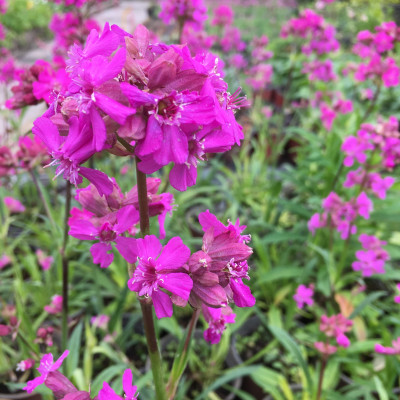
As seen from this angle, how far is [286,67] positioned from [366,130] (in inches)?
160

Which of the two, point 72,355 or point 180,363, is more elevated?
point 180,363

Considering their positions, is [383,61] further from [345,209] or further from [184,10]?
[184,10]

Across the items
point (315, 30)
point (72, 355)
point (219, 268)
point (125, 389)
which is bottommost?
point (72, 355)

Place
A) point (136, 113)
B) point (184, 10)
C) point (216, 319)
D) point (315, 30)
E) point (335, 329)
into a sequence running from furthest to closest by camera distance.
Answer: point (315, 30) → point (184, 10) → point (335, 329) → point (216, 319) → point (136, 113)

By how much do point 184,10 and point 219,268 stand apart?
6.15ft

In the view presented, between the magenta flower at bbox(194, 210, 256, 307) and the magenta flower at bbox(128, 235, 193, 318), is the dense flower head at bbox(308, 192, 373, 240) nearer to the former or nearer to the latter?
the magenta flower at bbox(194, 210, 256, 307)

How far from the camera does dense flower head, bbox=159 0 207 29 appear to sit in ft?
6.96

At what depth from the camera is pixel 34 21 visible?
862cm

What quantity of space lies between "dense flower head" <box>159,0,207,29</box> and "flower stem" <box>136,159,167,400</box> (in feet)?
5.59

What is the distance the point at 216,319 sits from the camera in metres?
0.85

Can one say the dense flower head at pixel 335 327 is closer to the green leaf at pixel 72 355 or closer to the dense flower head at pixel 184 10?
the green leaf at pixel 72 355

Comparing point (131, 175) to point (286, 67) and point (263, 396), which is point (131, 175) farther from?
point (286, 67)

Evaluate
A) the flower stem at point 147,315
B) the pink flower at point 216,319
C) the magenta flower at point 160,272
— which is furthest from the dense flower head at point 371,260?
the magenta flower at point 160,272

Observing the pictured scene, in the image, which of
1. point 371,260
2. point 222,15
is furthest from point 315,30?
point 371,260
